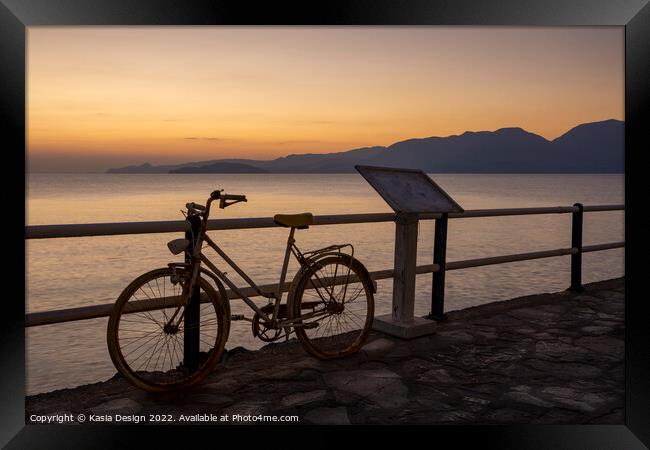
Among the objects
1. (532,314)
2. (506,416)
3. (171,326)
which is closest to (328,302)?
(171,326)

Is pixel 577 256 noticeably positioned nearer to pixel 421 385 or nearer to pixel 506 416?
pixel 421 385

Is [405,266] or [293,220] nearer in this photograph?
[293,220]

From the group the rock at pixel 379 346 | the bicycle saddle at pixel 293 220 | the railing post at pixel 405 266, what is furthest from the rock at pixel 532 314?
the bicycle saddle at pixel 293 220

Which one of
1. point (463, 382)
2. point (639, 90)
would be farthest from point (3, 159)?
point (639, 90)

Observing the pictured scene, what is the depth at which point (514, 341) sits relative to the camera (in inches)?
217

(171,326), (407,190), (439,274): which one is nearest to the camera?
(171,326)

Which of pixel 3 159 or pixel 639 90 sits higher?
pixel 639 90

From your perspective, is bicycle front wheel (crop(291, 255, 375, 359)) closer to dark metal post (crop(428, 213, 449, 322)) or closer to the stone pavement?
the stone pavement

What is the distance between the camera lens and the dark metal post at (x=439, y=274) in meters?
6.19

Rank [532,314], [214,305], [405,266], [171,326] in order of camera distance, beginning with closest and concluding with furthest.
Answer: [171,326]
[214,305]
[405,266]
[532,314]

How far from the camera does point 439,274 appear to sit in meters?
6.27

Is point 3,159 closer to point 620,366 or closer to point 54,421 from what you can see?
point 54,421

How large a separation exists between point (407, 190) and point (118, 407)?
3.08 m

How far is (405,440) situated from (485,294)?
11635 millimetres
